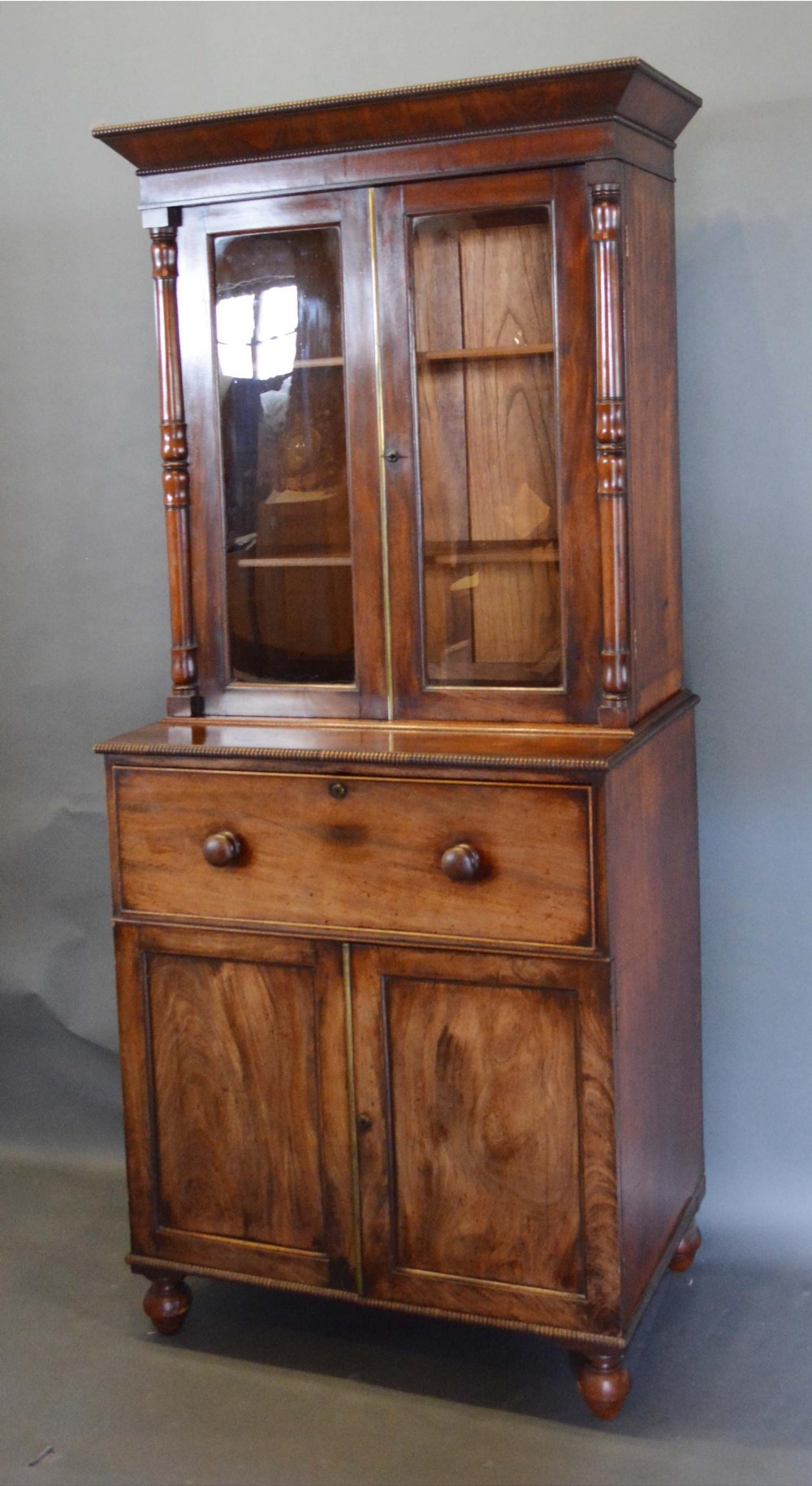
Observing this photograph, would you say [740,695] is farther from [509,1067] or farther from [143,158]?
[143,158]

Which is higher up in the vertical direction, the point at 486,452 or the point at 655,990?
the point at 486,452

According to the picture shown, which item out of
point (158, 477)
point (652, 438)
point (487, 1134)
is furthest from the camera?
point (158, 477)

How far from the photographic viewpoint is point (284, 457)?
95.0 inches

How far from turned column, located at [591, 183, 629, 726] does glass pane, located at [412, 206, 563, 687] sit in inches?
3.6

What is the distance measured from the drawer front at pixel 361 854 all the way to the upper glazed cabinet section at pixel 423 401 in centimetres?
21

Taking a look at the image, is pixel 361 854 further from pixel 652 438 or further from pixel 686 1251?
pixel 686 1251

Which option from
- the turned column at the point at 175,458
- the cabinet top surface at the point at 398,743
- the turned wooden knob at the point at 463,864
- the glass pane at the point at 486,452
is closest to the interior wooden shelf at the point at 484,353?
the glass pane at the point at 486,452

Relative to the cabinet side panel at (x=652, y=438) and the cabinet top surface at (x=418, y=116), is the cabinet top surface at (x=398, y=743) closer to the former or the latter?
the cabinet side panel at (x=652, y=438)

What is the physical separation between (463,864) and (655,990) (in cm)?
43

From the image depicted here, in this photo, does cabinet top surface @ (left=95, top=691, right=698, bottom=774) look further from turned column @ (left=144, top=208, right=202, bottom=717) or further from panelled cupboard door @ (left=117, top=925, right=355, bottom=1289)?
panelled cupboard door @ (left=117, top=925, right=355, bottom=1289)

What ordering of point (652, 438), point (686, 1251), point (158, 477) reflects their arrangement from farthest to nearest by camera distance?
point (158, 477) → point (686, 1251) → point (652, 438)

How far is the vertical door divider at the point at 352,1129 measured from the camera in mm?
2266

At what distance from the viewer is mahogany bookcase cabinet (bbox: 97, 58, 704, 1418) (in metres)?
2.15

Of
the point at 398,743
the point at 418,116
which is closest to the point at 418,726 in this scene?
the point at 398,743
